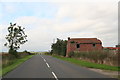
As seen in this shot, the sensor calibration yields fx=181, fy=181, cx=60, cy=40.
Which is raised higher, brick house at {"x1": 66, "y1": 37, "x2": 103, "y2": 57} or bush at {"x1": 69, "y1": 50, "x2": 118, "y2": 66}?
brick house at {"x1": 66, "y1": 37, "x2": 103, "y2": 57}

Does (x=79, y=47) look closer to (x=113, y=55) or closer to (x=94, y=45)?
(x=94, y=45)

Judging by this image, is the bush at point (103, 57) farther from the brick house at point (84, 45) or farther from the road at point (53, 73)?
the brick house at point (84, 45)

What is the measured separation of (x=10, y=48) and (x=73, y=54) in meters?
16.8

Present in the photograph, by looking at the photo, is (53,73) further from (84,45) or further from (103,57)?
(84,45)

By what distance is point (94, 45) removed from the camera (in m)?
62.4

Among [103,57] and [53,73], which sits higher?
[103,57]

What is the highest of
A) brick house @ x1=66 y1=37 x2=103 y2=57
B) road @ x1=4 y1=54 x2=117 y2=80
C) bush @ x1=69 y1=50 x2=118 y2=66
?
brick house @ x1=66 y1=37 x2=103 y2=57

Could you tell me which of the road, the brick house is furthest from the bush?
the brick house

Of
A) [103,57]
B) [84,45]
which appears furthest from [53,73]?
[84,45]

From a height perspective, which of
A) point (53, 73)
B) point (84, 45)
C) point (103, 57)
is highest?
point (84, 45)

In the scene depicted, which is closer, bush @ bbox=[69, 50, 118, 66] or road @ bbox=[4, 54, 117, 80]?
road @ bbox=[4, 54, 117, 80]

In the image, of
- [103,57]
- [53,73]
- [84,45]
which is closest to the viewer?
[53,73]

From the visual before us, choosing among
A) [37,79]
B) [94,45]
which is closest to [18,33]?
[94,45]

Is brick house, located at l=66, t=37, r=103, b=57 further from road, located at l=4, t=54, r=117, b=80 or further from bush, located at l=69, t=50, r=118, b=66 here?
road, located at l=4, t=54, r=117, b=80
